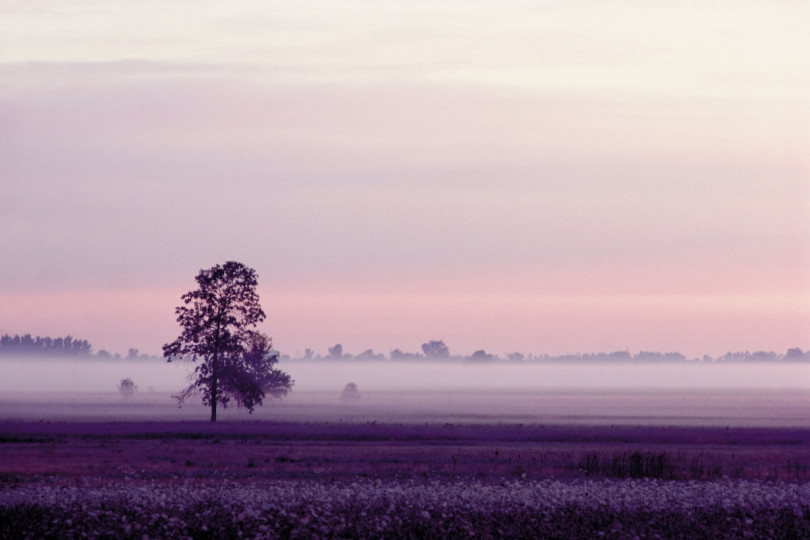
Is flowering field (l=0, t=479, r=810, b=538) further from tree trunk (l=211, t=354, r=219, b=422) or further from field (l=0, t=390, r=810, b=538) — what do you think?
tree trunk (l=211, t=354, r=219, b=422)

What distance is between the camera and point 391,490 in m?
30.9

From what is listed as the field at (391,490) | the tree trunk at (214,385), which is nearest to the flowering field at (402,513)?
the field at (391,490)

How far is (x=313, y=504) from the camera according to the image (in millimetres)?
A: 27891

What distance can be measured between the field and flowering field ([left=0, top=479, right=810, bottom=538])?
5cm

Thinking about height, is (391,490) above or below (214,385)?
below

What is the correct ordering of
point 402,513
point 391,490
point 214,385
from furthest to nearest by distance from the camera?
point 214,385, point 391,490, point 402,513

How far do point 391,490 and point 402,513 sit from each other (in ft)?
12.9

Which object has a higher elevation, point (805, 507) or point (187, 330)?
point (187, 330)

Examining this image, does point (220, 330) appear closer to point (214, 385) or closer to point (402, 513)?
point (214, 385)

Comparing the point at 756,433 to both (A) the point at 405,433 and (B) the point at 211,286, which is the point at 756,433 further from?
(B) the point at 211,286

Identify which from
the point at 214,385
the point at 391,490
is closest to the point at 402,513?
the point at 391,490

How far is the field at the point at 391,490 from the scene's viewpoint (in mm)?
25797

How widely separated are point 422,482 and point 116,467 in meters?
14.9

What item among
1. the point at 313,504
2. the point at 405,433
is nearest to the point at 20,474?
the point at 313,504
